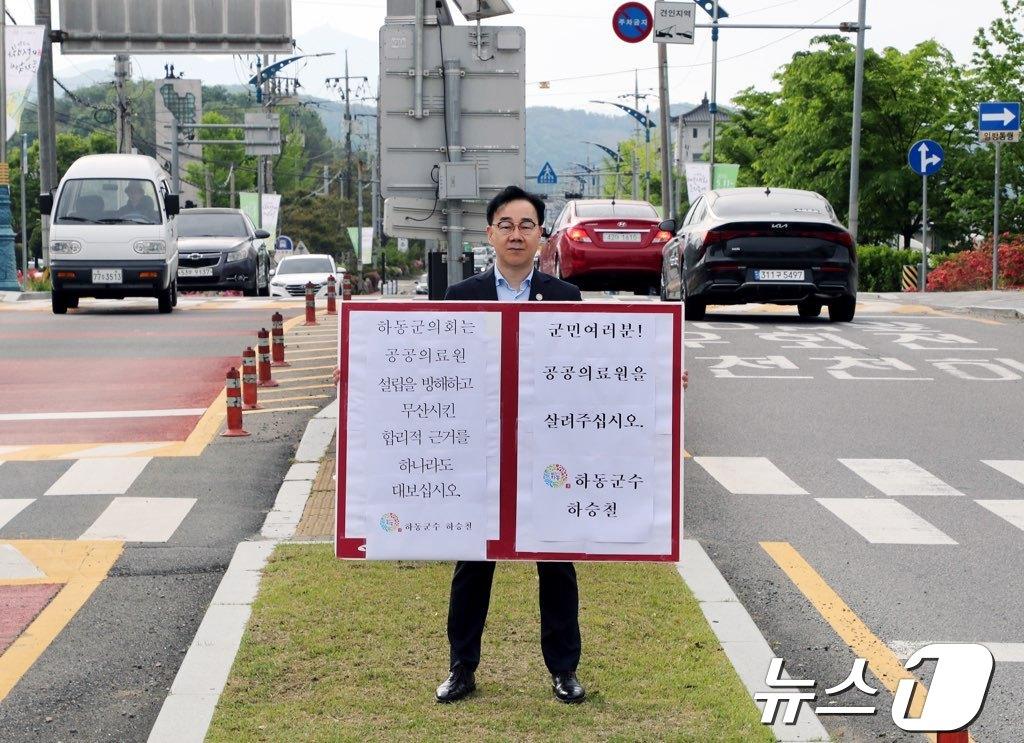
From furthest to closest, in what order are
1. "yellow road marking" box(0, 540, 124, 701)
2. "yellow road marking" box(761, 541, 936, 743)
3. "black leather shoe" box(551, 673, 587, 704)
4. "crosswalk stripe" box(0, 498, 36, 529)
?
"crosswalk stripe" box(0, 498, 36, 529) < "yellow road marking" box(0, 540, 124, 701) < "yellow road marking" box(761, 541, 936, 743) < "black leather shoe" box(551, 673, 587, 704)

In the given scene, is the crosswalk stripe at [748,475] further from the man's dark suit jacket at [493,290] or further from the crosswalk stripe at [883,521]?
the man's dark suit jacket at [493,290]

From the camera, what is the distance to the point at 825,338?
20312 mm

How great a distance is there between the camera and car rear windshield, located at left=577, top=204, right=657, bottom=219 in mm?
25453

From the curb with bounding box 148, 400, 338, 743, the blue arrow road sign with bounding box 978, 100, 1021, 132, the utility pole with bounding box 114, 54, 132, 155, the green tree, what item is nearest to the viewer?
the curb with bounding box 148, 400, 338, 743

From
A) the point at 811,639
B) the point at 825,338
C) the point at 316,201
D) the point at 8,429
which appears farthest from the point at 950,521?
the point at 316,201

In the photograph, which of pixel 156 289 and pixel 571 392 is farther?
pixel 156 289

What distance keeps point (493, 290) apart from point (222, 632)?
1.86m

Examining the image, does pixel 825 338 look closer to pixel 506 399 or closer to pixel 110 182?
pixel 110 182

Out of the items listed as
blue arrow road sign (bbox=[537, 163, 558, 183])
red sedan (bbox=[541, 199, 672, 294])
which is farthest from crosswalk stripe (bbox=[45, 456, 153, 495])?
blue arrow road sign (bbox=[537, 163, 558, 183])

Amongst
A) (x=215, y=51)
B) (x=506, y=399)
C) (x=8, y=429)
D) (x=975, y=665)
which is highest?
(x=215, y=51)

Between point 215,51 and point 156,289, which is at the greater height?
point 215,51

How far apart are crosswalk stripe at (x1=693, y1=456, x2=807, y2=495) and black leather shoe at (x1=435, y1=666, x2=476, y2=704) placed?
16.7 ft

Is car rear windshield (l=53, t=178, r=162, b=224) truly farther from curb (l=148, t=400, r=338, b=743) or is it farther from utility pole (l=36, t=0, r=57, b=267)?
curb (l=148, t=400, r=338, b=743)

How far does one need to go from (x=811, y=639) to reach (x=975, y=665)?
2.83m
